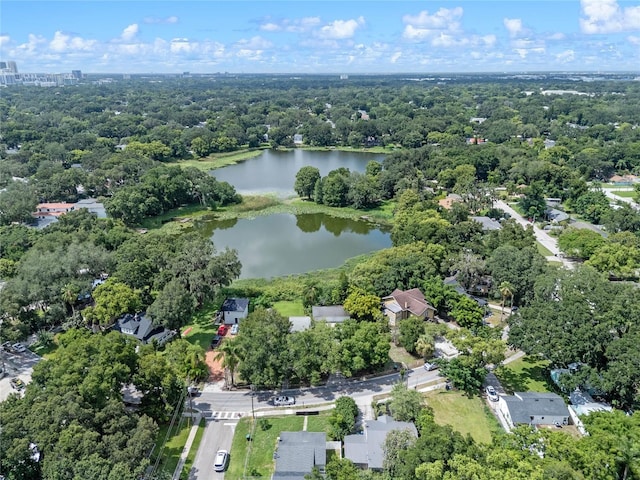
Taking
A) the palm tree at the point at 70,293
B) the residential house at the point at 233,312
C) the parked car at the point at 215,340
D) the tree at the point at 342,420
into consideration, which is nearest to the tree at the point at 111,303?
the palm tree at the point at 70,293

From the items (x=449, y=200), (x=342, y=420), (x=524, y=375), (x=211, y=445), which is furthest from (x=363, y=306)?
(x=449, y=200)

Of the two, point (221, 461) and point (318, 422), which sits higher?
point (221, 461)

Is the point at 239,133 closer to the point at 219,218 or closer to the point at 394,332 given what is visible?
the point at 219,218

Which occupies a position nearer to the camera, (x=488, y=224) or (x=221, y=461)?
(x=221, y=461)

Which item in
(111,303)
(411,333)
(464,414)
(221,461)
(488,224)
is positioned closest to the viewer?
(221,461)

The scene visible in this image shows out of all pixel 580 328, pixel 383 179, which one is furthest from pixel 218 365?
pixel 383 179

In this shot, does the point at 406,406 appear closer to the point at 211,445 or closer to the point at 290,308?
the point at 211,445

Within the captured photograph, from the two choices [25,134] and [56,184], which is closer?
[56,184]
